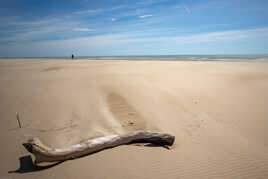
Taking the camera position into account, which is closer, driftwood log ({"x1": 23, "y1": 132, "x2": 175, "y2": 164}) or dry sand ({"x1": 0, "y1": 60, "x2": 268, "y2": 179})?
driftwood log ({"x1": 23, "y1": 132, "x2": 175, "y2": 164})

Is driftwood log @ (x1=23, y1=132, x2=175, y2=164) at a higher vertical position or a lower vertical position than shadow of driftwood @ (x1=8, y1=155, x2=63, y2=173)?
higher

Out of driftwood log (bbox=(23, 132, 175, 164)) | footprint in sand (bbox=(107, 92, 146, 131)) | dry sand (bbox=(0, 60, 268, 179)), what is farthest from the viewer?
footprint in sand (bbox=(107, 92, 146, 131))

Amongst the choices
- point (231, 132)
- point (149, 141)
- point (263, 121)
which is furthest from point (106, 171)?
point (263, 121)

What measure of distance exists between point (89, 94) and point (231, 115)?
5410 millimetres

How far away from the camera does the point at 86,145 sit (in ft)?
9.87

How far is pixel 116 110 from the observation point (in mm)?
5133

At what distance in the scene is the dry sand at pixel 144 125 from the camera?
9.14 ft

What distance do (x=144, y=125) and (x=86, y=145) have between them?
181cm

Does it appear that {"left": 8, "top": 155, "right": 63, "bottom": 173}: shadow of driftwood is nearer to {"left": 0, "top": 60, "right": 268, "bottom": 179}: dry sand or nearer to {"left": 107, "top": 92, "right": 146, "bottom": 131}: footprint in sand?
{"left": 0, "top": 60, "right": 268, "bottom": 179}: dry sand

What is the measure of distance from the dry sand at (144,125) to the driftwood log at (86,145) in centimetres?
13

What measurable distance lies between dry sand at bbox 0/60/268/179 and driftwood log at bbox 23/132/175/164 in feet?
0.42

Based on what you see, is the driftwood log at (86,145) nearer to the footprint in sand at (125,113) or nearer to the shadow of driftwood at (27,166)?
the shadow of driftwood at (27,166)

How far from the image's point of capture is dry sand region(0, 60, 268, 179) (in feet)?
9.14

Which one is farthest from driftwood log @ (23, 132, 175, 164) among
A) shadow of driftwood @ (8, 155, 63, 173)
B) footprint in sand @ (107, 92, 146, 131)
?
footprint in sand @ (107, 92, 146, 131)
